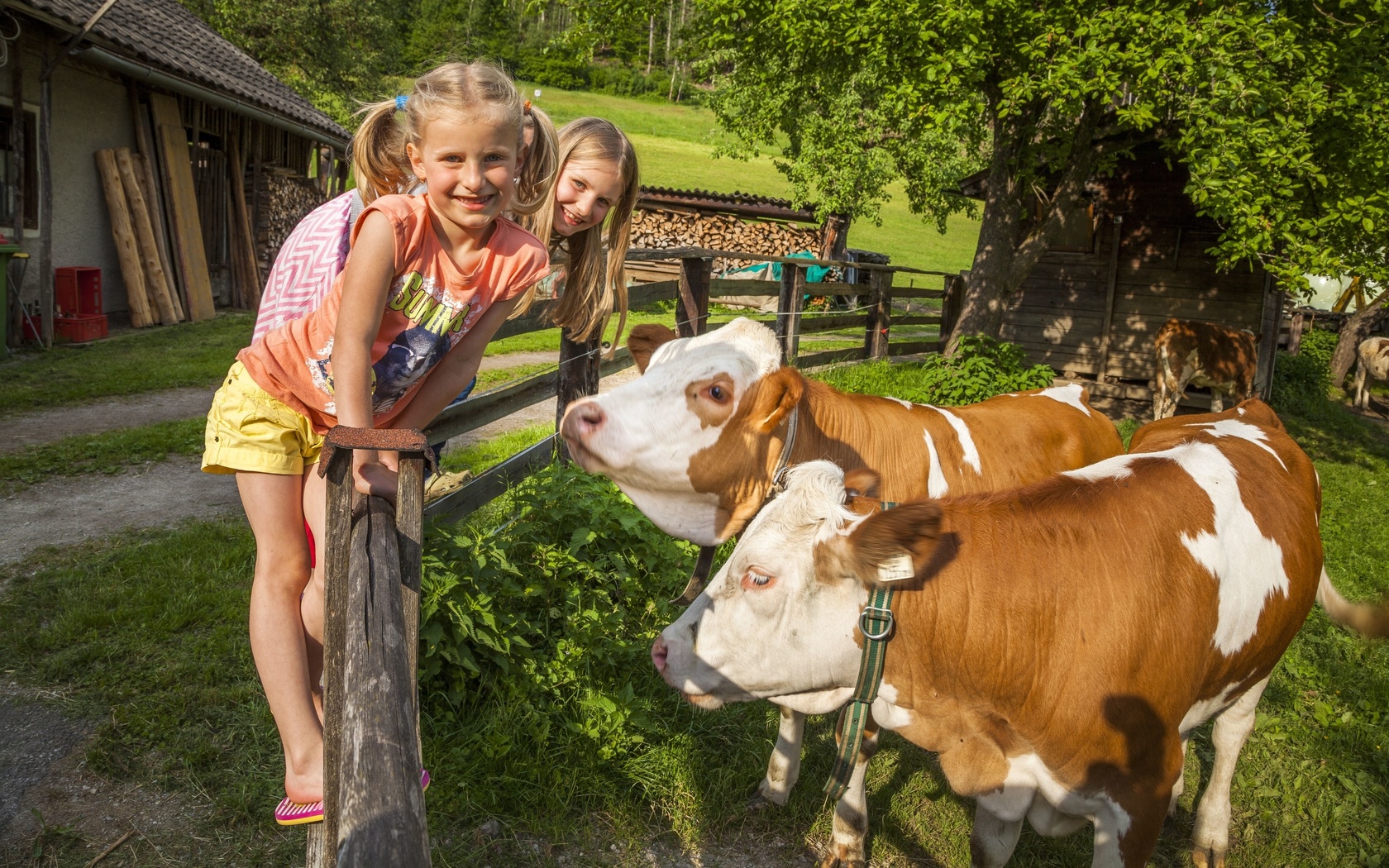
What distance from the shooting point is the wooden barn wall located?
1334 cm

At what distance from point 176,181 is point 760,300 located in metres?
11.6

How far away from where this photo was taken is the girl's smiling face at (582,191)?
2.88 meters

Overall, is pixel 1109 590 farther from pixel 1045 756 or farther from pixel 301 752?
pixel 301 752

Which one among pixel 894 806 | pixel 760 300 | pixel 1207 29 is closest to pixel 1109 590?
pixel 894 806

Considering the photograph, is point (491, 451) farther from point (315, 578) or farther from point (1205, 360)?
point (1205, 360)

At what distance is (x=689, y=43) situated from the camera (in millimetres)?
12750

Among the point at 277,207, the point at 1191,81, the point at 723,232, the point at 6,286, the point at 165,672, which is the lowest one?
the point at 165,672

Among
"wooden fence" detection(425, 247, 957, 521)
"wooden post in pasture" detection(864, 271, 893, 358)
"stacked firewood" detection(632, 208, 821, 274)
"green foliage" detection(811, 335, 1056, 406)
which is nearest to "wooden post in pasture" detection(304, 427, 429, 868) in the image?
"wooden fence" detection(425, 247, 957, 521)

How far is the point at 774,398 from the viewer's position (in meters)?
2.66

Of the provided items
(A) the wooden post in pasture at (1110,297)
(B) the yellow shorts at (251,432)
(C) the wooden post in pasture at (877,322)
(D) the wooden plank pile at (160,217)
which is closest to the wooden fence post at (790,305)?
(C) the wooden post in pasture at (877,322)

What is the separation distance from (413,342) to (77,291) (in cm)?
981

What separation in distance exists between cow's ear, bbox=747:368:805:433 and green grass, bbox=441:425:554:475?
3331 mm

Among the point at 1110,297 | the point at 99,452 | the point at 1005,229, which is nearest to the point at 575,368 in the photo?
the point at 99,452

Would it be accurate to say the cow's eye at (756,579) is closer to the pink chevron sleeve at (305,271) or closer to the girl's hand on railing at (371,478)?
the girl's hand on railing at (371,478)
